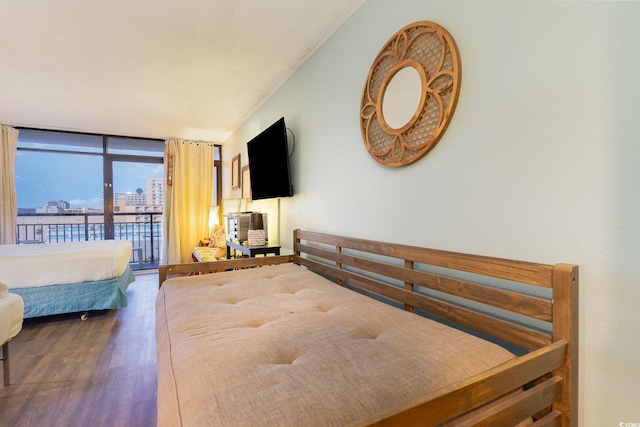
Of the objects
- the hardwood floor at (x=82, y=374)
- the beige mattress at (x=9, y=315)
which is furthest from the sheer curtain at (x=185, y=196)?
the beige mattress at (x=9, y=315)

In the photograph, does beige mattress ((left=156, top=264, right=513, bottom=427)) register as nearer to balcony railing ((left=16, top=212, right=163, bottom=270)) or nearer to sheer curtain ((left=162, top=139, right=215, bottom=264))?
sheer curtain ((left=162, top=139, right=215, bottom=264))

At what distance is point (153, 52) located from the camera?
7.77 ft

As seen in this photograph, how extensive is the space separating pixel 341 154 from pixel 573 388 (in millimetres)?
1581

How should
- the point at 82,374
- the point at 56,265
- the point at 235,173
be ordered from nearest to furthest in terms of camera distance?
the point at 82,374, the point at 56,265, the point at 235,173

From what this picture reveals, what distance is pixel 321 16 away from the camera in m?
1.96

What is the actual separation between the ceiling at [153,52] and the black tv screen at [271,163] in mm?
609

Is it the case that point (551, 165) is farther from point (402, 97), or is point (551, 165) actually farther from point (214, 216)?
point (214, 216)

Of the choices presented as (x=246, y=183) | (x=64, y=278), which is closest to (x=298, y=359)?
(x=64, y=278)

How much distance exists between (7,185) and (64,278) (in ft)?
9.10

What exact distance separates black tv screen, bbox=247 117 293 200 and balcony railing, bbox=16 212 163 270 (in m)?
3.08

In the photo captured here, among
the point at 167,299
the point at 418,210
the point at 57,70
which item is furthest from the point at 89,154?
the point at 418,210

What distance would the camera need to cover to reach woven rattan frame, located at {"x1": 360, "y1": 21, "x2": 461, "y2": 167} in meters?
1.24

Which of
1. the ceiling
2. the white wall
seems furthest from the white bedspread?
the white wall

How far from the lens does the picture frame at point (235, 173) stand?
14.9ft
